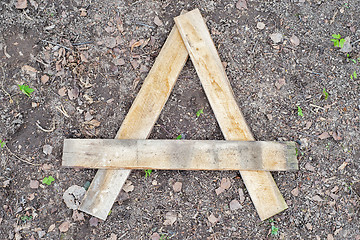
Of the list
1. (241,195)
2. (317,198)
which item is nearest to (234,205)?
(241,195)

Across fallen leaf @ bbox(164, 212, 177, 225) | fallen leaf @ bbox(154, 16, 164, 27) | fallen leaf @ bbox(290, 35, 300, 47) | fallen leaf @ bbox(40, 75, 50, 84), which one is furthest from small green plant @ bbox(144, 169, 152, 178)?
fallen leaf @ bbox(290, 35, 300, 47)

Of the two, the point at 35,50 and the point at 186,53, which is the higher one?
the point at 35,50

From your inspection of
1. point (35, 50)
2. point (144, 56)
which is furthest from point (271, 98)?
point (35, 50)

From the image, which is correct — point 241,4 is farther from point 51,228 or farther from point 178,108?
point 51,228

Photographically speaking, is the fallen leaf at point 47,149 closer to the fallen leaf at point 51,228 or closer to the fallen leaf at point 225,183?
the fallen leaf at point 51,228

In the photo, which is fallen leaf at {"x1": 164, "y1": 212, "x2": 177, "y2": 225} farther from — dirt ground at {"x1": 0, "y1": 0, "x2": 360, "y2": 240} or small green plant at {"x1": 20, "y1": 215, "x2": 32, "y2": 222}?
small green plant at {"x1": 20, "y1": 215, "x2": 32, "y2": 222}

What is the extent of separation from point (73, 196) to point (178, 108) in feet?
4.16

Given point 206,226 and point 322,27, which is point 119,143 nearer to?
point 206,226

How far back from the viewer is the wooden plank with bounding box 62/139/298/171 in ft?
7.75

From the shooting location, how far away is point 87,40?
258 cm

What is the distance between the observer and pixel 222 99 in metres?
2.45

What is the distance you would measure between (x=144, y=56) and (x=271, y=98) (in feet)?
4.25

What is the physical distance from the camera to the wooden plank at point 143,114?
7.83ft

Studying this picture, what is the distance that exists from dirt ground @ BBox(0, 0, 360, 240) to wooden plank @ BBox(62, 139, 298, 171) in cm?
16
